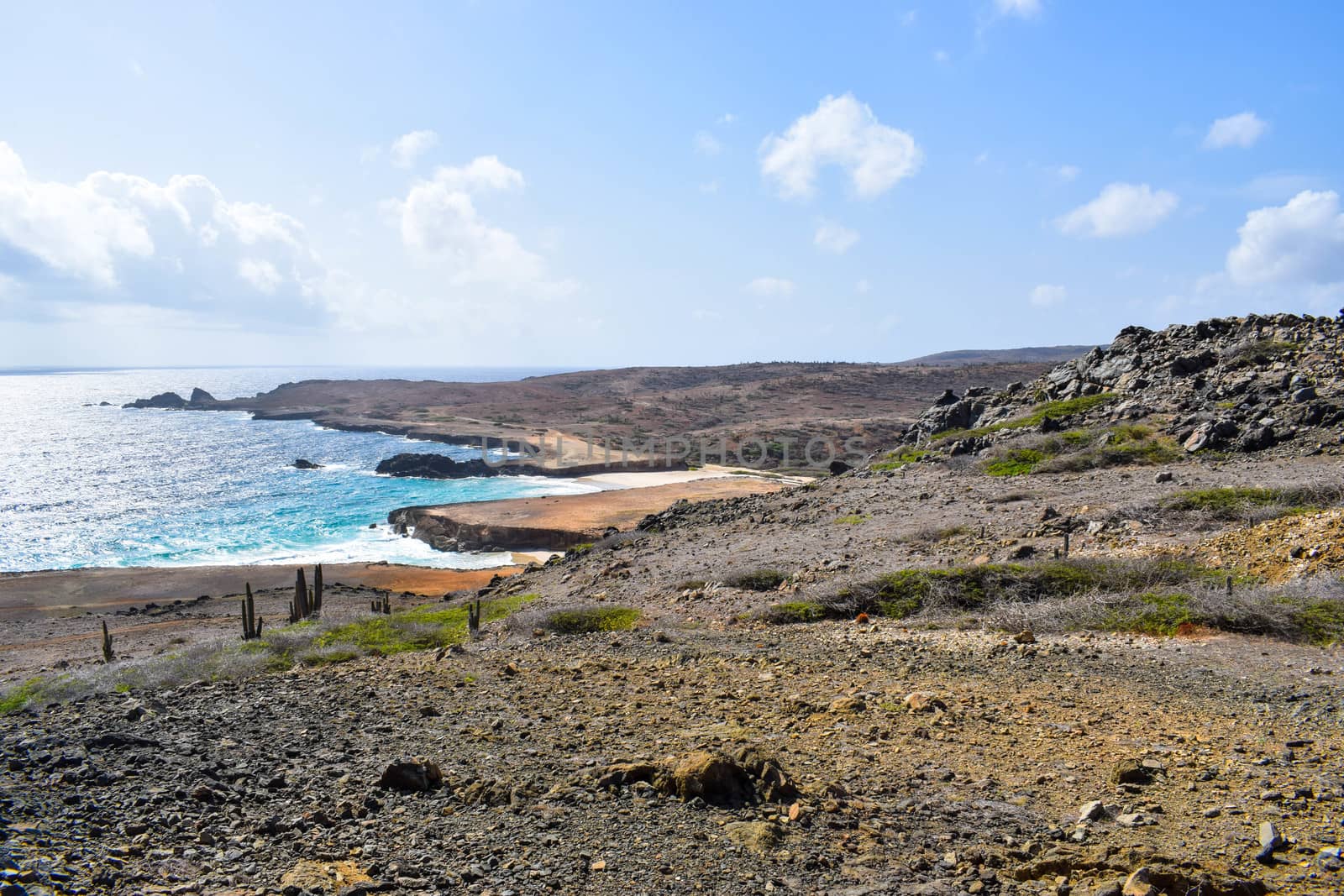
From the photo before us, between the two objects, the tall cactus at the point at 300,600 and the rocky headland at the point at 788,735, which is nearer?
the rocky headland at the point at 788,735

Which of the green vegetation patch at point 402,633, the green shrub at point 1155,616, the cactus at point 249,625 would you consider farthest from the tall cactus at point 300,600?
the green shrub at point 1155,616

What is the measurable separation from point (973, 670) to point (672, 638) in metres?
3.73

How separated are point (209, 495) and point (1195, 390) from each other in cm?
5854

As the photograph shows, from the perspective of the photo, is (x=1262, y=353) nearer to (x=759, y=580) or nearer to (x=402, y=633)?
(x=759, y=580)

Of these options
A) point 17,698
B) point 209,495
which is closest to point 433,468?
point 209,495

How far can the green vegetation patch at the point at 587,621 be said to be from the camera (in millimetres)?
11750

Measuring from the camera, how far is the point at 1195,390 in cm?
2464

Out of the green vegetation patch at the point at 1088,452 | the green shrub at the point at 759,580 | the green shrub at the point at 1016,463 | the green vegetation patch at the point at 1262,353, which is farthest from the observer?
the green vegetation patch at the point at 1262,353

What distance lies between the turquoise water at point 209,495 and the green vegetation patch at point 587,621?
2542cm

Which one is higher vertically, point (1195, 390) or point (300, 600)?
point (1195, 390)

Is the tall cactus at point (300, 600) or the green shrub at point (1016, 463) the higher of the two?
the green shrub at point (1016, 463)

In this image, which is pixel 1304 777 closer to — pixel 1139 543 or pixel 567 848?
pixel 567 848

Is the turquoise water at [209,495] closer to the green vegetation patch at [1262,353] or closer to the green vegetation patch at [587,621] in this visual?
the green vegetation patch at [587,621]

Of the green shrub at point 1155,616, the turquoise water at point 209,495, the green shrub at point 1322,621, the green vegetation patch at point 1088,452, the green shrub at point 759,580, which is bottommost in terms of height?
the turquoise water at point 209,495
